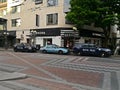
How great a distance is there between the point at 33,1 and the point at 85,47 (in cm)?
2074

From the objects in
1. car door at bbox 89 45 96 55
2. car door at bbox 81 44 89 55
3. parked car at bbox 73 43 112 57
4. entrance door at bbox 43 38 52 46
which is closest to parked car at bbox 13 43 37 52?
entrance door at bbox 43 38 52 46

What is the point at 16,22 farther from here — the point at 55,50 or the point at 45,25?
the point at 55,50

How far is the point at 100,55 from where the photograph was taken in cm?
3709

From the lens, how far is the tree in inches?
1622

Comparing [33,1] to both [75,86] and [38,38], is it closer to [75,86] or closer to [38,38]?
[38,38]

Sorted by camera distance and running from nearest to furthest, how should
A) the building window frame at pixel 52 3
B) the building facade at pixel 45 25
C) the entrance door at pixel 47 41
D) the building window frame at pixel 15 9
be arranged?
1. the building facade at pixel 45 25
2. the building window frame at pixel 52 3
3. the entrance door at pixel 47 41
4. the building window frame at pixel 15 9

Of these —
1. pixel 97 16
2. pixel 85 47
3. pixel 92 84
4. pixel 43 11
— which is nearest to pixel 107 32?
pixel 97 16

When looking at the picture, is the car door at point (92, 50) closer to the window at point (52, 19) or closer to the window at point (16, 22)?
the window at point (52, 19)

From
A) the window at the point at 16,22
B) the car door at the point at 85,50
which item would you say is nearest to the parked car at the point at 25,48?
the car door at the point at 85,50

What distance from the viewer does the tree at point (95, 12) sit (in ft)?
135

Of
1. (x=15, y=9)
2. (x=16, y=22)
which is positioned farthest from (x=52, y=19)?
(x=15, y=9)

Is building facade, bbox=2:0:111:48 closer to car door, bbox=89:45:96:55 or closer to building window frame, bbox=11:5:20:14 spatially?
building window frame, bbox=11:5:20:14

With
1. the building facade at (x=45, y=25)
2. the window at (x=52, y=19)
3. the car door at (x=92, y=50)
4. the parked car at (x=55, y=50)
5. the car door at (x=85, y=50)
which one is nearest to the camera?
the car door at (x=92, y=50)

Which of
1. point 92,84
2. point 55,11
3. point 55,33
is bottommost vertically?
point 92,84
